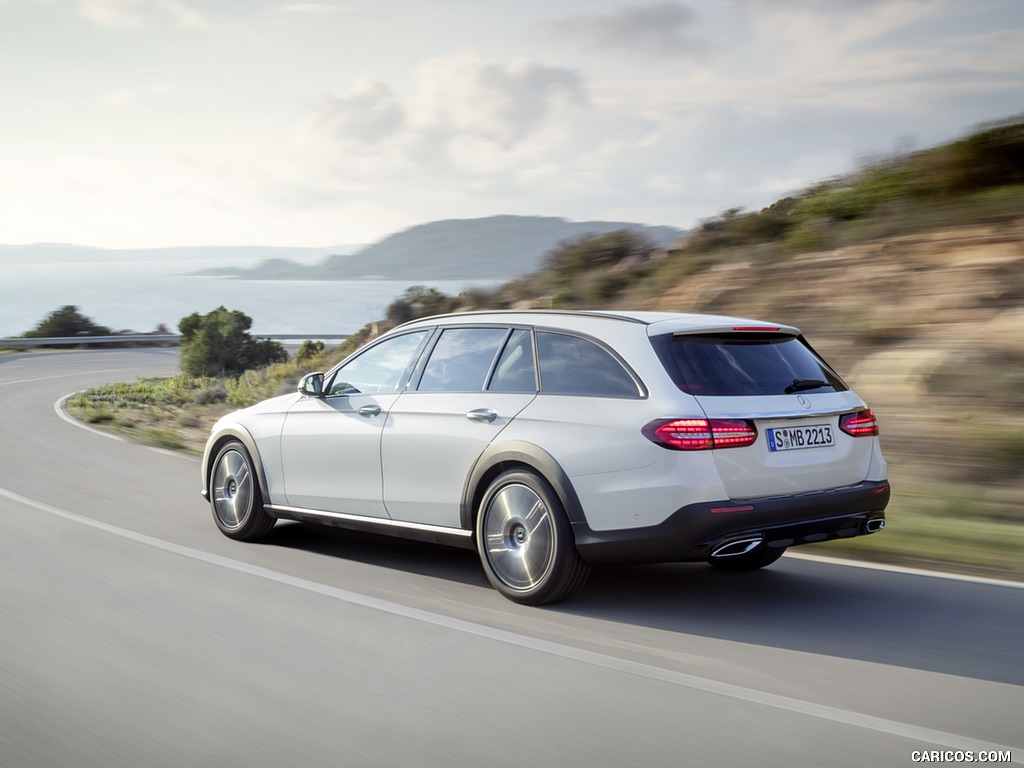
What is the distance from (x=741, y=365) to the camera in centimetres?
539

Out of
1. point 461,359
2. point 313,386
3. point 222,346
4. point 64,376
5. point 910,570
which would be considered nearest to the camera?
point 461,359

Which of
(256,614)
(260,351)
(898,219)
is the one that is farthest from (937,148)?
(260,351)

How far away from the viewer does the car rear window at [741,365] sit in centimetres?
521

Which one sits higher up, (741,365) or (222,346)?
(741,365)

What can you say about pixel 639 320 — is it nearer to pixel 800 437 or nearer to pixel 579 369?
pixel 579 369

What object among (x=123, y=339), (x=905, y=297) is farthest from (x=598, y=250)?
(x=123, y=339)

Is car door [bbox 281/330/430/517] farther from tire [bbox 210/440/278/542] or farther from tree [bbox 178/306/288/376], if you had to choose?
tree [bbox 178/306/288/376]

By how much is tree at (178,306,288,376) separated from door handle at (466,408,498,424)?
35312 mm

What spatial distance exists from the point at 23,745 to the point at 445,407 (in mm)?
2924

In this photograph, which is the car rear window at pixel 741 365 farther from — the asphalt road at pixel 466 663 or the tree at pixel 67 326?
the tree at pixel 67 326

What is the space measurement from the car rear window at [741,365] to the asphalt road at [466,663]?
3.77ft

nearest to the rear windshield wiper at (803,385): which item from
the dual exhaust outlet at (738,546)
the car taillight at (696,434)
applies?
the car taillight at (696,434)

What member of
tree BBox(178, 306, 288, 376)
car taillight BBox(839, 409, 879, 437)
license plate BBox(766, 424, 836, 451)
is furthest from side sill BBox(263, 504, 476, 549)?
tree BBox(178, 306, 288, 376)

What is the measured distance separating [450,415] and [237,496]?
2371 mm
